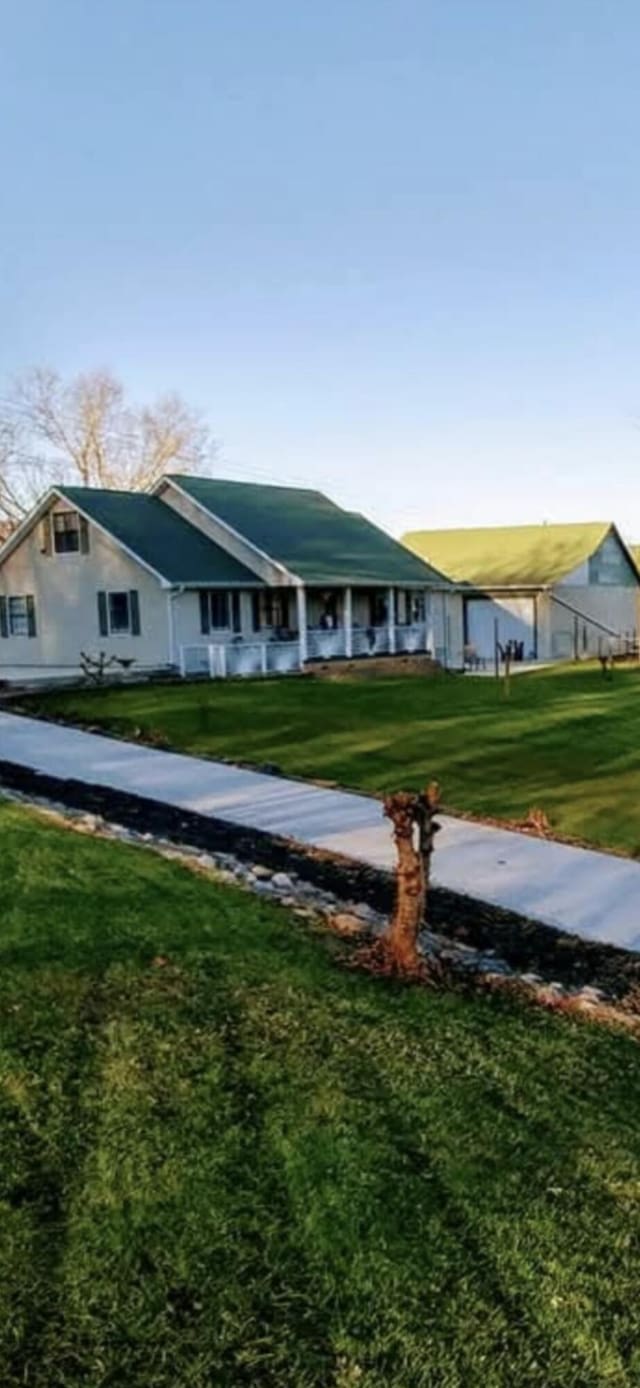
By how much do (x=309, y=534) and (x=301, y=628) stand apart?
4541mm

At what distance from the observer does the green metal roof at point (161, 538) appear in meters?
25.4

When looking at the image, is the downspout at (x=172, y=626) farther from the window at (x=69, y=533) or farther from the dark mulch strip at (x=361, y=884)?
the dark mulch strip at (x=361, y=884)

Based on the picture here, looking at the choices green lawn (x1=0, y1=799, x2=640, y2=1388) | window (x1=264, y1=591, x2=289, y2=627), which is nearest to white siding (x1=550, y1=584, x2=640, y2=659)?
window (x1=264, y1=591, x2=289, y2=627)

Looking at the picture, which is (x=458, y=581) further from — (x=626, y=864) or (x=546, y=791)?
(x=626, y=864)

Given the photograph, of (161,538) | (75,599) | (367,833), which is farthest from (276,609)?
(367,833)

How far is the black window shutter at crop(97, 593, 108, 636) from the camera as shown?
26359 millimetres

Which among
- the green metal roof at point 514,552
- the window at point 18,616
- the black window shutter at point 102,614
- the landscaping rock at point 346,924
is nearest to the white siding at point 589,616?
the green metal roof at point 514,552

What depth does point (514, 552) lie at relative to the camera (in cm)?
4016

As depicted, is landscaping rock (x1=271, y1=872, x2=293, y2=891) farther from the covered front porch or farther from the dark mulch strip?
the covered front porch

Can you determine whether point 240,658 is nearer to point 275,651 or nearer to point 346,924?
point 275,651

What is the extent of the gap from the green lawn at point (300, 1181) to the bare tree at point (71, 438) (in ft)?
146

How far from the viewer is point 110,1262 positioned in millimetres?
2869

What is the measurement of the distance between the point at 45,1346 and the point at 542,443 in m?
30.1

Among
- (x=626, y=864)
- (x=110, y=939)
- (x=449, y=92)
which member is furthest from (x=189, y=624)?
(x=110, y=939)
